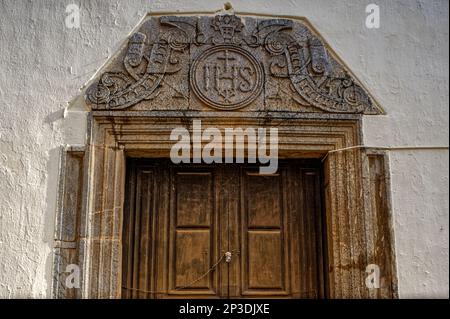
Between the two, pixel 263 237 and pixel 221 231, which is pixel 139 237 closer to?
pixel 221 231

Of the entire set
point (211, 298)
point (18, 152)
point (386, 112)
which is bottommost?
point (211, 298)

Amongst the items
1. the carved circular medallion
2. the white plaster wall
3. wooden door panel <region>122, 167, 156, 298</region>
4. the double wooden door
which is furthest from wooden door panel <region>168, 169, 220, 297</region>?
the white plaster wall

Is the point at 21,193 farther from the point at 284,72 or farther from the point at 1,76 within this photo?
the point at 284,72

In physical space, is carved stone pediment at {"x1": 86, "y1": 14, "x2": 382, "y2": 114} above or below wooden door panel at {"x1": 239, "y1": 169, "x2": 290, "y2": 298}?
above

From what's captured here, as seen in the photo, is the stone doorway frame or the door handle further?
the door handle

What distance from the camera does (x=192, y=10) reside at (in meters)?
4.37

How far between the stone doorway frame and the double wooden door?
164mm

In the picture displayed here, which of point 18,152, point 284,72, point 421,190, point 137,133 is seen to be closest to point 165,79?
point 137,133

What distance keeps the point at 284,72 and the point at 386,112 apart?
2.47 feet

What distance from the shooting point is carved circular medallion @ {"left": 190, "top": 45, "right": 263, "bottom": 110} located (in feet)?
13.9

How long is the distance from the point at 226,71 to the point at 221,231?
111 centimetres

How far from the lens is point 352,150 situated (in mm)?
4172

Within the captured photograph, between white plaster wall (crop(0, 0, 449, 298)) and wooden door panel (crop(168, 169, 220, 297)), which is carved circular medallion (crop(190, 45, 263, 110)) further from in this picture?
wooden door panel (crop(168, 169, 220, 297))

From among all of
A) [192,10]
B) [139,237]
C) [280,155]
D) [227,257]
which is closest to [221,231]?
[227,257]
